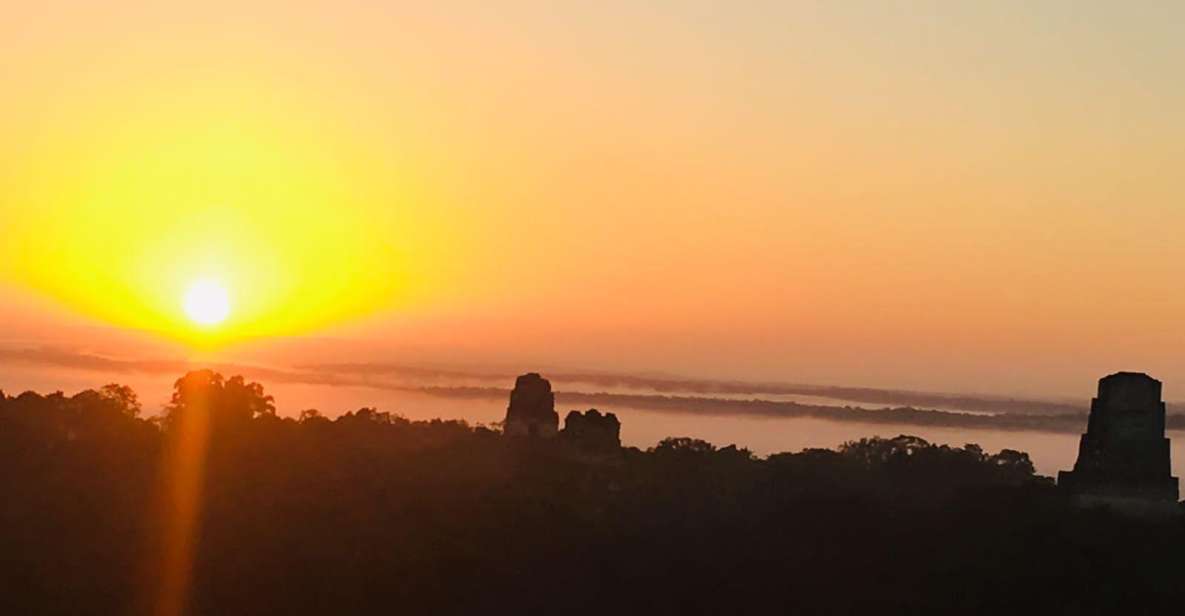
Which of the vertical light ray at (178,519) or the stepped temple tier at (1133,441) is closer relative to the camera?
the vertical light ray at (178,519)

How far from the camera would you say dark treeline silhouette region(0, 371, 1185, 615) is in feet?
106

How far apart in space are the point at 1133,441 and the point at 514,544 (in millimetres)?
11959

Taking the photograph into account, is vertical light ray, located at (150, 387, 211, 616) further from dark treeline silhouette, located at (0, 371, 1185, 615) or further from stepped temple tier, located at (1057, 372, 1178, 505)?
stepped temple tier, located at (1057, 372, 1178, 505)

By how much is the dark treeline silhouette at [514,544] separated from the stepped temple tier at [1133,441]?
35.5 inches

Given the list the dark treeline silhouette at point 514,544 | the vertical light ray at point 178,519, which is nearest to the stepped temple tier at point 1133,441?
the dark treeline silhouette at point 514,544

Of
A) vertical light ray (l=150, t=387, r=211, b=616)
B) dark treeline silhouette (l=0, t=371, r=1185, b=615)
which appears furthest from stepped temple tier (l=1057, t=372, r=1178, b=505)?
vertical light ray (l=150, t=387, r=211, b=616)

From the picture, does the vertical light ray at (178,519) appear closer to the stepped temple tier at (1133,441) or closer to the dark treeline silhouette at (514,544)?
the dark treeline silhouette at (514,544)

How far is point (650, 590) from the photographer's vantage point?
108ft

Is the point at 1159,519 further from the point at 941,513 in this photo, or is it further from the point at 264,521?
the point at 264,521

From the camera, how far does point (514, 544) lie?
35.3 m

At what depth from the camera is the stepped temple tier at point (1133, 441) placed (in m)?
37.1

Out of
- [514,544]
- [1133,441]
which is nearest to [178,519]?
[514,544]

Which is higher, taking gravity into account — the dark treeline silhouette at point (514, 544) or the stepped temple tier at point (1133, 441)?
the stepped temple tier at point (1133, 441)

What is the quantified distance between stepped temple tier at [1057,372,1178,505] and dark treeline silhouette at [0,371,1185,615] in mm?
902
